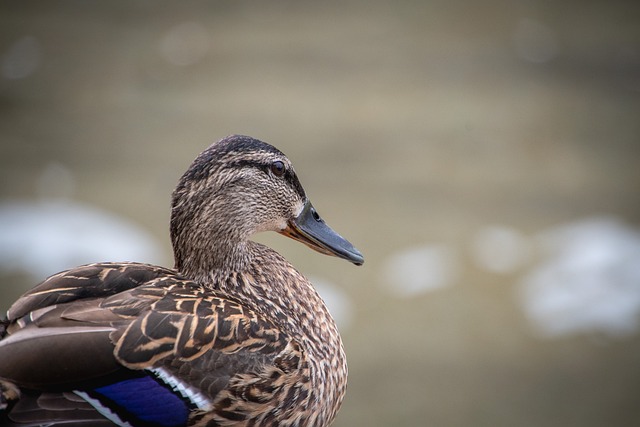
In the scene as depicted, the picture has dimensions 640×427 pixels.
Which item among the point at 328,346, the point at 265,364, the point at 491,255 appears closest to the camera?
the point at 265,364

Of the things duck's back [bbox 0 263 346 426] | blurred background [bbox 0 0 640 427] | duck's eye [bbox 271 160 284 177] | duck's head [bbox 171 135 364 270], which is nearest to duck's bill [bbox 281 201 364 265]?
duck's head [bbox 171 135 364 270]

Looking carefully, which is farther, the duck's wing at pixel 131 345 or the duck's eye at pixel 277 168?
the duck's eye at pixel 277 168

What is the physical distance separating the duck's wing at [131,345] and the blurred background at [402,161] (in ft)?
10.4

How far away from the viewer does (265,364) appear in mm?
2771

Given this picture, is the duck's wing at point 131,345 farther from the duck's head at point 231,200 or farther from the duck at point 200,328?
the duck's head at point 231,200

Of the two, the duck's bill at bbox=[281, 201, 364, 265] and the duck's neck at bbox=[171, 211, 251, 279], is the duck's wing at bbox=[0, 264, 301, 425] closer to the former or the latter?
the duck's neck at bbox=[171, 211, 251, 279]

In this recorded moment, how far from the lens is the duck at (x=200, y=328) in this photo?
2504 millimetres

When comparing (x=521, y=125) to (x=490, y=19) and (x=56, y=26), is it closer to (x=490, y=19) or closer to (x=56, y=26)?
(x=490, y=19)

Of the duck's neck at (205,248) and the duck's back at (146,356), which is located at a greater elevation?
the duck's neck at (205,248)

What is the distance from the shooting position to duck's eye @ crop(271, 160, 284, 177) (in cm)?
310

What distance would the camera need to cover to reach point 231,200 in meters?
3.04

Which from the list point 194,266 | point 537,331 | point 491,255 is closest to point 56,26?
point 491,255

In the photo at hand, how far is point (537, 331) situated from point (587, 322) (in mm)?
369

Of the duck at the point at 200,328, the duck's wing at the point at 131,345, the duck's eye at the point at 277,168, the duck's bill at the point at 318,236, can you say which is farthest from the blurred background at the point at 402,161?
the duck's wing at the point at 131,345
